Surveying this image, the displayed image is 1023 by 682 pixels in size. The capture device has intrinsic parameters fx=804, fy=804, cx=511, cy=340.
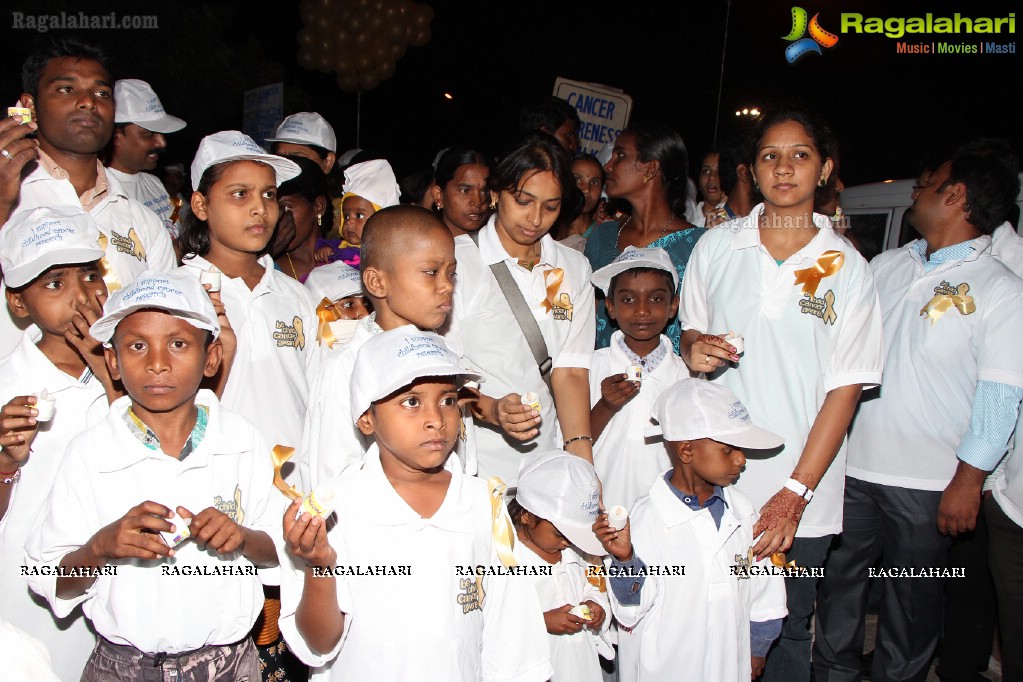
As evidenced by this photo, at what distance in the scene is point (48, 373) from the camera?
8.50 feet

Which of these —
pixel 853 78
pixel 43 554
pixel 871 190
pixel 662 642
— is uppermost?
pixel 853 78

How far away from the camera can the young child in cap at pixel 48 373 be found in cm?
253

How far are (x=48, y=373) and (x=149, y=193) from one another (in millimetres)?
2882

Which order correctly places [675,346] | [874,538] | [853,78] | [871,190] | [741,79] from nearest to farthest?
1. [874,538]
2. [675,346]
3. [871,190]
4. [853,78]
5. [741,79]

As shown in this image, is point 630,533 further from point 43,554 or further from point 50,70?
point 50,70

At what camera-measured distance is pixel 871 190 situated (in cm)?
605

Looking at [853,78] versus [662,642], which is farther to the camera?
[853,78]

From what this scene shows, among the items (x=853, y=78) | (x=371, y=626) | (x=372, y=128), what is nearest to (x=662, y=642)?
(x=371, y=626)

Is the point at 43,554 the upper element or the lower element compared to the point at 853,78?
lower

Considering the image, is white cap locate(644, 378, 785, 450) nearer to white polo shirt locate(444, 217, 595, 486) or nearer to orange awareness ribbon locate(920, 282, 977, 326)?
white polo shirt locate(444, 217, 595, 486)

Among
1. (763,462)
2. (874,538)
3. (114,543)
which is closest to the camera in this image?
(114,543)

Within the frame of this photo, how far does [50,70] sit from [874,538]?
4.23 m

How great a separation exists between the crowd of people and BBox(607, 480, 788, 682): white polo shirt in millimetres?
12

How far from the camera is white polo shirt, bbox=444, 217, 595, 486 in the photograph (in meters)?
3.32
